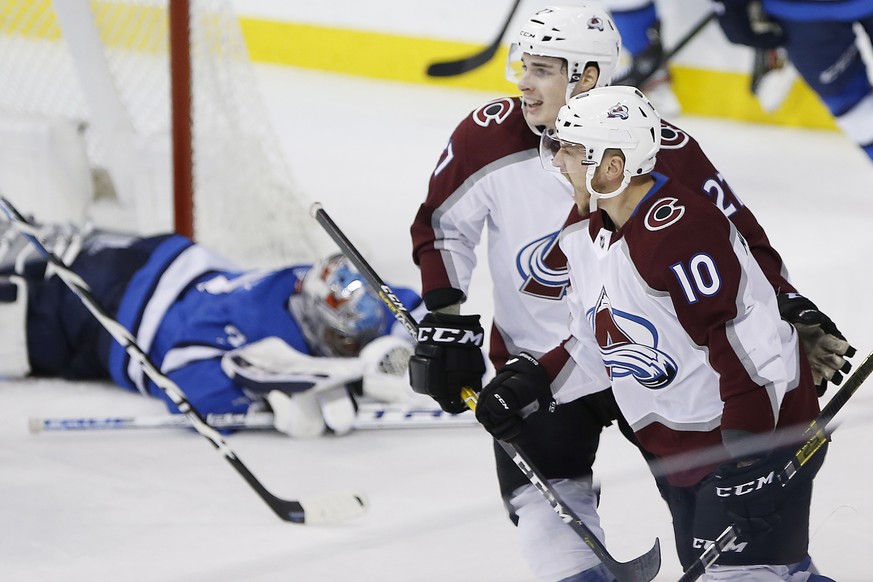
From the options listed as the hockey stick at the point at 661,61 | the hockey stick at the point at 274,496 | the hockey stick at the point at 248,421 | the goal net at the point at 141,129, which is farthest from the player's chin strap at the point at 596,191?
the hockey stick at the point at 661,61

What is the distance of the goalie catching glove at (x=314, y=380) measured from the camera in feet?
9.85

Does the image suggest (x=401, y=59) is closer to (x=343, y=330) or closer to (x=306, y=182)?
(x=306, y=182)

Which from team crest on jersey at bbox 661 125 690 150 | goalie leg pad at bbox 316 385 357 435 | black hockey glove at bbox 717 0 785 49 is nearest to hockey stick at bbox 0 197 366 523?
goalie leg pad at bbox 316 385 357 435

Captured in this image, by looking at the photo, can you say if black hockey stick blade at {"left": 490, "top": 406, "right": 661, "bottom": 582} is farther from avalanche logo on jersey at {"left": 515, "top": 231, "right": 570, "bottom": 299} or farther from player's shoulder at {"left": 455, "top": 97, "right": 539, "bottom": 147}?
player's shoulder at {"left": 455, "top": 97, "right": 539, "bottom": 147}

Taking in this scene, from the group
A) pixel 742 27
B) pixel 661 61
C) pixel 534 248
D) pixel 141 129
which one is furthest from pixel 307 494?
pixel 661 61

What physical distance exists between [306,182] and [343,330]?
229 cm

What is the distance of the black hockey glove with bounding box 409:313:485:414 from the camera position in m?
2.09

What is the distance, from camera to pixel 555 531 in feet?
6.56

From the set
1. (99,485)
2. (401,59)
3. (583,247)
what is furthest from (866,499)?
(401,59)

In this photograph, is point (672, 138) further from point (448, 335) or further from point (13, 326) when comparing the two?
point (13, 326)

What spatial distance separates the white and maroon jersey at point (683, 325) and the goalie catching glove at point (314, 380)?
127 cm

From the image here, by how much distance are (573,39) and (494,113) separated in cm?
19

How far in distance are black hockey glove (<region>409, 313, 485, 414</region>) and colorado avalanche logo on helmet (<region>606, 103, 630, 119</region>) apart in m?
0.51

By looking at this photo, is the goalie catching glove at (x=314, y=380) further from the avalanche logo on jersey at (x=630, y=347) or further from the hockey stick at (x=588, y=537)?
the avalanche logo on jersey at (x=630, y=347)
